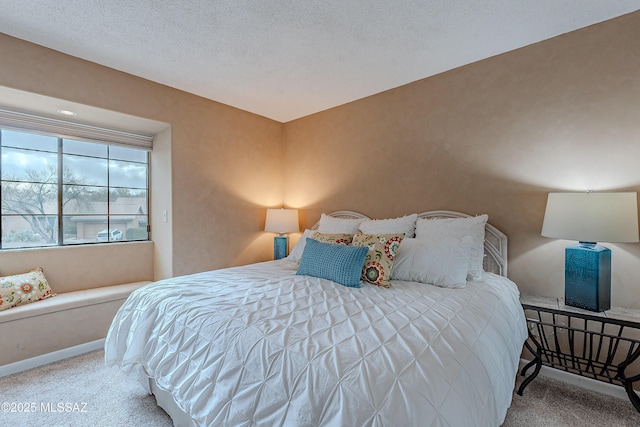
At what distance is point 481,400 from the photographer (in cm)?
106

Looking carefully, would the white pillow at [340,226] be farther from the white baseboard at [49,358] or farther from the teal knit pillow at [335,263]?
the white baseboard at [49,358]

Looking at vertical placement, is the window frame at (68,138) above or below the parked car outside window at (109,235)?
above

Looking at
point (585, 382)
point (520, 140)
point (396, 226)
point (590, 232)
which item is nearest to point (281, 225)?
point (396, 226)

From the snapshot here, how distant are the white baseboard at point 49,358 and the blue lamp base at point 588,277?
150 inches

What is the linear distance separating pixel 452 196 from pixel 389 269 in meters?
1.11

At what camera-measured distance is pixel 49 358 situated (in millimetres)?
2396

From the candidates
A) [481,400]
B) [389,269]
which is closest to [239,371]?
[481,400]

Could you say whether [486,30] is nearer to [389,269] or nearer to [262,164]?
[389,269]

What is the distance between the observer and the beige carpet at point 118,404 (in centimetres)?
172

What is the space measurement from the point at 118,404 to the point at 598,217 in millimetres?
3222

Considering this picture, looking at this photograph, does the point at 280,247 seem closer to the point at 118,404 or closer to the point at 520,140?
the point at 118,404

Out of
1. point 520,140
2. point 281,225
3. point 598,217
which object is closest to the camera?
point 598,217

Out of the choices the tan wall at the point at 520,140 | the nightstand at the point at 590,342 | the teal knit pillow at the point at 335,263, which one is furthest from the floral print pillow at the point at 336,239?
the nightstand at the point at 590,342

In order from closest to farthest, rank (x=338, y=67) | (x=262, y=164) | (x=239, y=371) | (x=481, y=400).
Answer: (x=481, y=400) < (x=239, y=371) < (x=338, y=67) < (x=262, y=164)
